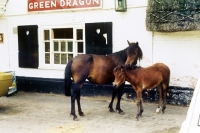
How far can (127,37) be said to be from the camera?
963 centimetres

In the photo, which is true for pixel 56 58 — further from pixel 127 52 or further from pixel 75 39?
pixel 127 52

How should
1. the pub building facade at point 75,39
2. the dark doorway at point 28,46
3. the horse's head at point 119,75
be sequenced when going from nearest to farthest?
the horse's head at point 119,75
the pub building facade at point 75,39
the dark doorway at point 28,46

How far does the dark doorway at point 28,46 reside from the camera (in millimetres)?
11500

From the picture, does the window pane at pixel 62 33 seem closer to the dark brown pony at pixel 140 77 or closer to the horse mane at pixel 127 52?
the horse mane at pixel 127 52

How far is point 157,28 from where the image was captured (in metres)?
8.59

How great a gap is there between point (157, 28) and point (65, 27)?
3693mm

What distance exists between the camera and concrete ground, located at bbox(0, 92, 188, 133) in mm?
6664

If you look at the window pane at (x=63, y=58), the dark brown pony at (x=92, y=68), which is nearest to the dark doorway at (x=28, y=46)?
the window pane at (x=63, y=58)

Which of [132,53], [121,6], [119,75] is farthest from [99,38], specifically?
[119,75]

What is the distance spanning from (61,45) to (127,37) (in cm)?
275

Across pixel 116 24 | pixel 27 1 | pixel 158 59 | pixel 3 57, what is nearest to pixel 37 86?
pixel 3 57

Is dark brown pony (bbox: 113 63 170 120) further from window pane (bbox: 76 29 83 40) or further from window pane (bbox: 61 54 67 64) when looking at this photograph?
window pane (bbox: 61 54 67 64)

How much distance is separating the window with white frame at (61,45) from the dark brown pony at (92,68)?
2610 millimetres

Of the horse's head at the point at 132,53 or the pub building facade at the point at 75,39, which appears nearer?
the horse's head at the point at 132,53
